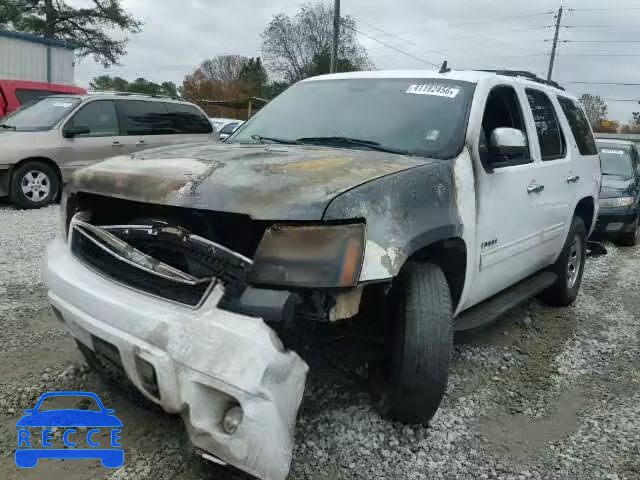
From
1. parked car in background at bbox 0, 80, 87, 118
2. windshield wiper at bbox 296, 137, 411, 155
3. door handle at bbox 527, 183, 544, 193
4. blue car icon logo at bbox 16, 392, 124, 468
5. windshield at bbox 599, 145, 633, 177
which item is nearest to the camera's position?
blue car icon logo at bbox 16, 392, 124, 468

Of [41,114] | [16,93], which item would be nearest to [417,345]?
[41,114]

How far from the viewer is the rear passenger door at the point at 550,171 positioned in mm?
4145

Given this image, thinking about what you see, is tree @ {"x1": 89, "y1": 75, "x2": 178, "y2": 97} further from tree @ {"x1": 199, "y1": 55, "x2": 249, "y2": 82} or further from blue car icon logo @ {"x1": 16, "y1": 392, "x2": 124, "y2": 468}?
blue car icon logo @ {"x1": 16, "y1": 392, "x2": 124, "y2": 468}

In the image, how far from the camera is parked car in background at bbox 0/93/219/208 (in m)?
8.26

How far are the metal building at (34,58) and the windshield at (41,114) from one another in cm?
1109

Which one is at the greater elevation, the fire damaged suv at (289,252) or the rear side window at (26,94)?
the rear side window at (26,94)

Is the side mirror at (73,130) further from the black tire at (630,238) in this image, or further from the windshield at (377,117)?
the black tire at (630,238)

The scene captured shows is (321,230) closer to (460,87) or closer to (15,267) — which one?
(460,87)

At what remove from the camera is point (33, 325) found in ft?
12.9

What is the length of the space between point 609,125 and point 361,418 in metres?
49.9

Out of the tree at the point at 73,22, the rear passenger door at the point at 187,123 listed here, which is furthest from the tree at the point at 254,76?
the rear passenger door at the point at 187,123

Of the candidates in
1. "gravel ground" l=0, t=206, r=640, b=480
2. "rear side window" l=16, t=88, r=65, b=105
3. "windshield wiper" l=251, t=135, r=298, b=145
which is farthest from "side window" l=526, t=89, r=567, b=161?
"rear side window" l=16, t=88, r=65, b=105

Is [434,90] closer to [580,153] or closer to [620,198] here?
[580,153]

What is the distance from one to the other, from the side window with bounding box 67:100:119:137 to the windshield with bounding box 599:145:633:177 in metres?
8.15
